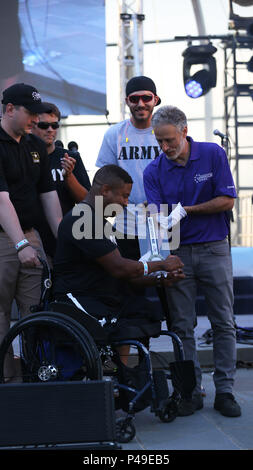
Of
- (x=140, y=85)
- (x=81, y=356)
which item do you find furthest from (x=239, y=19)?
(x=81, y=356)

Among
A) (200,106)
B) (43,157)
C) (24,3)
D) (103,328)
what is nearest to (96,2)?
(24,3)

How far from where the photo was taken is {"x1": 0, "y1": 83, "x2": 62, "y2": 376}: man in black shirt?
13.5 ft

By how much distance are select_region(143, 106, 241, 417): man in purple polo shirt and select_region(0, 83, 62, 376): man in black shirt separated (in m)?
0.61

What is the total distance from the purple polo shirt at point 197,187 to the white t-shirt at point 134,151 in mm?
391

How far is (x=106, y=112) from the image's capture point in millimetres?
11008

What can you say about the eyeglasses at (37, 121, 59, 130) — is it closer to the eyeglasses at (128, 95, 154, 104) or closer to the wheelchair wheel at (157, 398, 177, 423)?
the eyeglasses at (128, 95, 154, 104)

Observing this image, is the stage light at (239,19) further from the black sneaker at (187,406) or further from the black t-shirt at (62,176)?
the black sneaker at (187,406)

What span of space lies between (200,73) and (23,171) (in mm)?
5944

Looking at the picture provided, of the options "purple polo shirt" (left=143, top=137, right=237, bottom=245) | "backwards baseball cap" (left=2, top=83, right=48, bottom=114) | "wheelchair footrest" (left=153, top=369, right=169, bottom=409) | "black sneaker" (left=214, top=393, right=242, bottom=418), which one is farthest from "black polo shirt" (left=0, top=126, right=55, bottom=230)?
"black sneaker" (left=214, top=393, right=242, bottom=418)

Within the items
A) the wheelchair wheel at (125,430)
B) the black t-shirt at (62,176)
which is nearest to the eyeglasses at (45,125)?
the black t-shirt at (62,176)

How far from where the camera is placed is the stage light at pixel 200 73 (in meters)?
9.73

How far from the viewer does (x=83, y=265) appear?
13.0 ft

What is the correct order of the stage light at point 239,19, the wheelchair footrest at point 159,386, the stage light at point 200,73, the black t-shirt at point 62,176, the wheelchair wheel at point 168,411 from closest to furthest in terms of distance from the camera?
the wheelchair footrest at point 159,386 < the wheelchair wheel at point 168,411 < the black t-shirt at point 62,176 < the stage light at point 200,73 < the stage light at point 239,19

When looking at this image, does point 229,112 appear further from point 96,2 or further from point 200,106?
point 96,2
